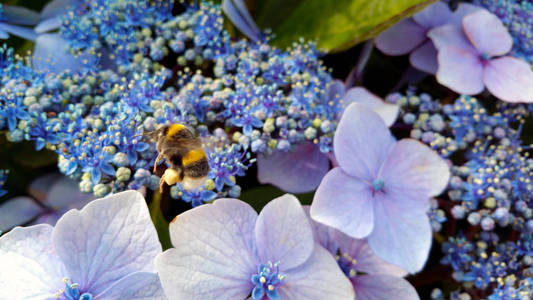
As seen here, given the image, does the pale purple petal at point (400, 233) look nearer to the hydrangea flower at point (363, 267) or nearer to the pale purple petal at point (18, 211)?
the hydrangea flower at point (363, 267)

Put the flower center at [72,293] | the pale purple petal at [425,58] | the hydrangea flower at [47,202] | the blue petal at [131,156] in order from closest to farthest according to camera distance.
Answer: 1. the flower center at [72,293]
2. the blue petal at [131,156]
3. the hydrangea flower at [47,202]
4. the pale purple petal at [425,58]

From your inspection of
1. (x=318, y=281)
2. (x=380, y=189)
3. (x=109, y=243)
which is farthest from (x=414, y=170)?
(x=109, y=243)

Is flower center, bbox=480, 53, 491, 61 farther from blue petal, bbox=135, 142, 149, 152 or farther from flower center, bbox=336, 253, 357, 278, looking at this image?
blue petal, bbox=135, 142, 149, 152

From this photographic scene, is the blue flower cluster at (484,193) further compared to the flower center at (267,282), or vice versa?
the blue flower cluster at (484,193)

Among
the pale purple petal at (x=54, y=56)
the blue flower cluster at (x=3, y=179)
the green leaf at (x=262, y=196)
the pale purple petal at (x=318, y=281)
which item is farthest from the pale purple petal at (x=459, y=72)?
the blue flower cluster at (x=3, y=179)

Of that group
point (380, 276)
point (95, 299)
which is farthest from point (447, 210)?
point (95, 299)

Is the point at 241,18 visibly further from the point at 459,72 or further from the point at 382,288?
the point at 382,288
